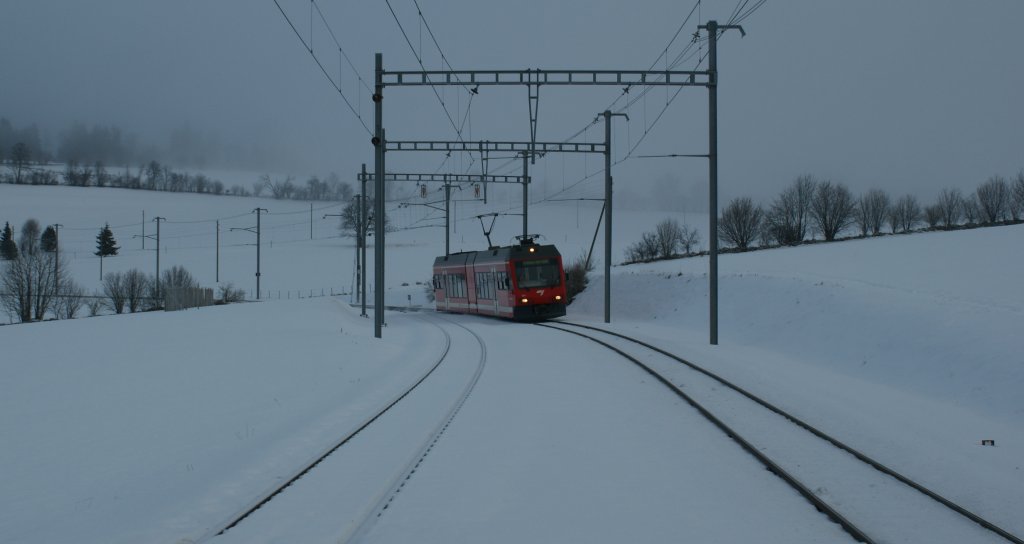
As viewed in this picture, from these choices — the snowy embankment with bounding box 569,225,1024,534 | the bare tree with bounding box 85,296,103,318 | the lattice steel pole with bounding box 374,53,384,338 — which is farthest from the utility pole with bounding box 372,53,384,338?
the bare tree with bounding box 85,296,103,318

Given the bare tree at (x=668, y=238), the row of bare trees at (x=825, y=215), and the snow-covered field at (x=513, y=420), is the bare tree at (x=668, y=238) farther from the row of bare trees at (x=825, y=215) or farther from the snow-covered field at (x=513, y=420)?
the snow-covered field at (x=513, y=420)

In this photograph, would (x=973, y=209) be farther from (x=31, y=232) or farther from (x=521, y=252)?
(x=31, y=232)

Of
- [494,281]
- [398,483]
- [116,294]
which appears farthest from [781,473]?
[116,294]

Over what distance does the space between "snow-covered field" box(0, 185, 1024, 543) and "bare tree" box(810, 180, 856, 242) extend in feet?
90.7

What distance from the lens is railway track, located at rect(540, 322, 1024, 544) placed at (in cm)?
621

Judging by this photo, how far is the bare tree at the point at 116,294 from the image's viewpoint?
68.9 metres

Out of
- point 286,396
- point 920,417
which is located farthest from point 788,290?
point 286,396

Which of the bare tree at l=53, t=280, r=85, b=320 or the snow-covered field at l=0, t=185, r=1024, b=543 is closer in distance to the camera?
the snow-covered field at l=0, t=185, r=1024, b=543

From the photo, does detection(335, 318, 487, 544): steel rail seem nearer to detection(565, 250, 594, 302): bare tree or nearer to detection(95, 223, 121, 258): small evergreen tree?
detection(565, 250, 594, 302): bare tree

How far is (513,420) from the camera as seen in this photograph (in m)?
10.8

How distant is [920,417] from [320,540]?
34.6 feet

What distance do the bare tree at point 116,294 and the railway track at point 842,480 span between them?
213 ft

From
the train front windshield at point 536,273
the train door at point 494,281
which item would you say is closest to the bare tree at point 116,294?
the train door at point 494,281

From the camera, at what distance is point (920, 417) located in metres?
13.1
